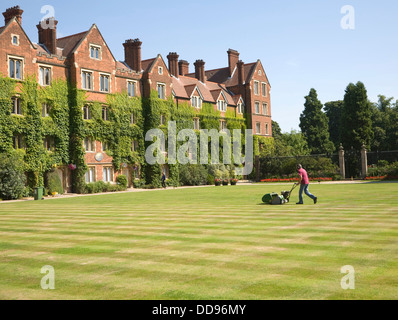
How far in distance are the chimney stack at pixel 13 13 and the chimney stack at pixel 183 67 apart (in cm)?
2820

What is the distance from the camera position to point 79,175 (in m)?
38.5

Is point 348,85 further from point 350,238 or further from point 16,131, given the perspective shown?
point 350,238

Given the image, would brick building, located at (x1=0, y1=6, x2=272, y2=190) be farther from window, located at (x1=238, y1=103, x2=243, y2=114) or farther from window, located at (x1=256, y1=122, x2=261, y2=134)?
window, located at (x1=256, y1=122, x2=261, y2=134)

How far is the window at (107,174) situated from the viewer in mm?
41888

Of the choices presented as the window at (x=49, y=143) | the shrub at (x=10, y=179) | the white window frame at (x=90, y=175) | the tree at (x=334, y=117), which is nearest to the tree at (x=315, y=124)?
the tree at (x=334, y=117)

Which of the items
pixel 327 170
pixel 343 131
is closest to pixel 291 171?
pixel 327 170

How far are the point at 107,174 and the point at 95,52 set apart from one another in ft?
40.1

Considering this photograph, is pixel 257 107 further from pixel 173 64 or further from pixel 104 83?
pixel 104 83

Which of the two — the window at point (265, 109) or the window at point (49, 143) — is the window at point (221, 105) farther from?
the window at point (49, 143)

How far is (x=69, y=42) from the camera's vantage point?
41.5 metres

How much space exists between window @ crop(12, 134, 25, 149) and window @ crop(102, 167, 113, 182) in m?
8.91

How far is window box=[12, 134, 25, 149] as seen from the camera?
34.7 m

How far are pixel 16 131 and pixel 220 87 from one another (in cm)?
3542

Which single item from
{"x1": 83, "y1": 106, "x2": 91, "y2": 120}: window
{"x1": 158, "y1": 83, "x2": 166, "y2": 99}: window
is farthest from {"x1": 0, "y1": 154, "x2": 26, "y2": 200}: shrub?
{"x1": 158, "y1": 83, "x2": 166, "y2": 99}: window
